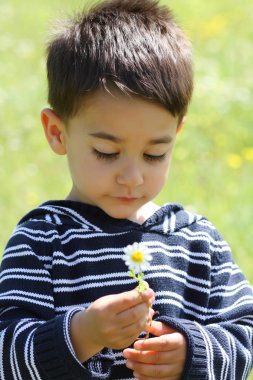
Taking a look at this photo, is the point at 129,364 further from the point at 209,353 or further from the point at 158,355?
the point at 209,353

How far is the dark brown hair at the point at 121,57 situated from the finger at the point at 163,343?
676 mm

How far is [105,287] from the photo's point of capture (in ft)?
10.3

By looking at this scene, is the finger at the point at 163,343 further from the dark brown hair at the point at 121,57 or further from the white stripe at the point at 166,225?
the dark brown hair at the point at 121,57

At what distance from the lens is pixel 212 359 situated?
308cm

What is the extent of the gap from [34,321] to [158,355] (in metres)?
0.36

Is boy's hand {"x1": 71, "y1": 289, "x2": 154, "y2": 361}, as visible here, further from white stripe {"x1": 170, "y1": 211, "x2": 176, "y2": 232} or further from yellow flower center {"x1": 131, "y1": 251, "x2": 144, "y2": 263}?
white stripe {"x1": 170, "y1": 211, "x2": 176, "y2": 232}

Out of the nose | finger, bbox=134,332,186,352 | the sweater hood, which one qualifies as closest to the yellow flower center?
finger, bbox=134,332,186,352

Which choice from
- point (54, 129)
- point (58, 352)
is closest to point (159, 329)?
point (58, 352)

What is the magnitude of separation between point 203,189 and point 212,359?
10.6ft

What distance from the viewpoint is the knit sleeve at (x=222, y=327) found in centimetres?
303

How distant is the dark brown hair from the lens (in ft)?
10.3

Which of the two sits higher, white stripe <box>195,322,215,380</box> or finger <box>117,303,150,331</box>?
finger <box>117,303,150,331</box>

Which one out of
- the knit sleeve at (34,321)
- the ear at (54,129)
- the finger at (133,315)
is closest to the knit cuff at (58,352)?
the knit sleeve at (34,321)

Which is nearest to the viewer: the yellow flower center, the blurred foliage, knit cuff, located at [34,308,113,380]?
the yellow flower center
